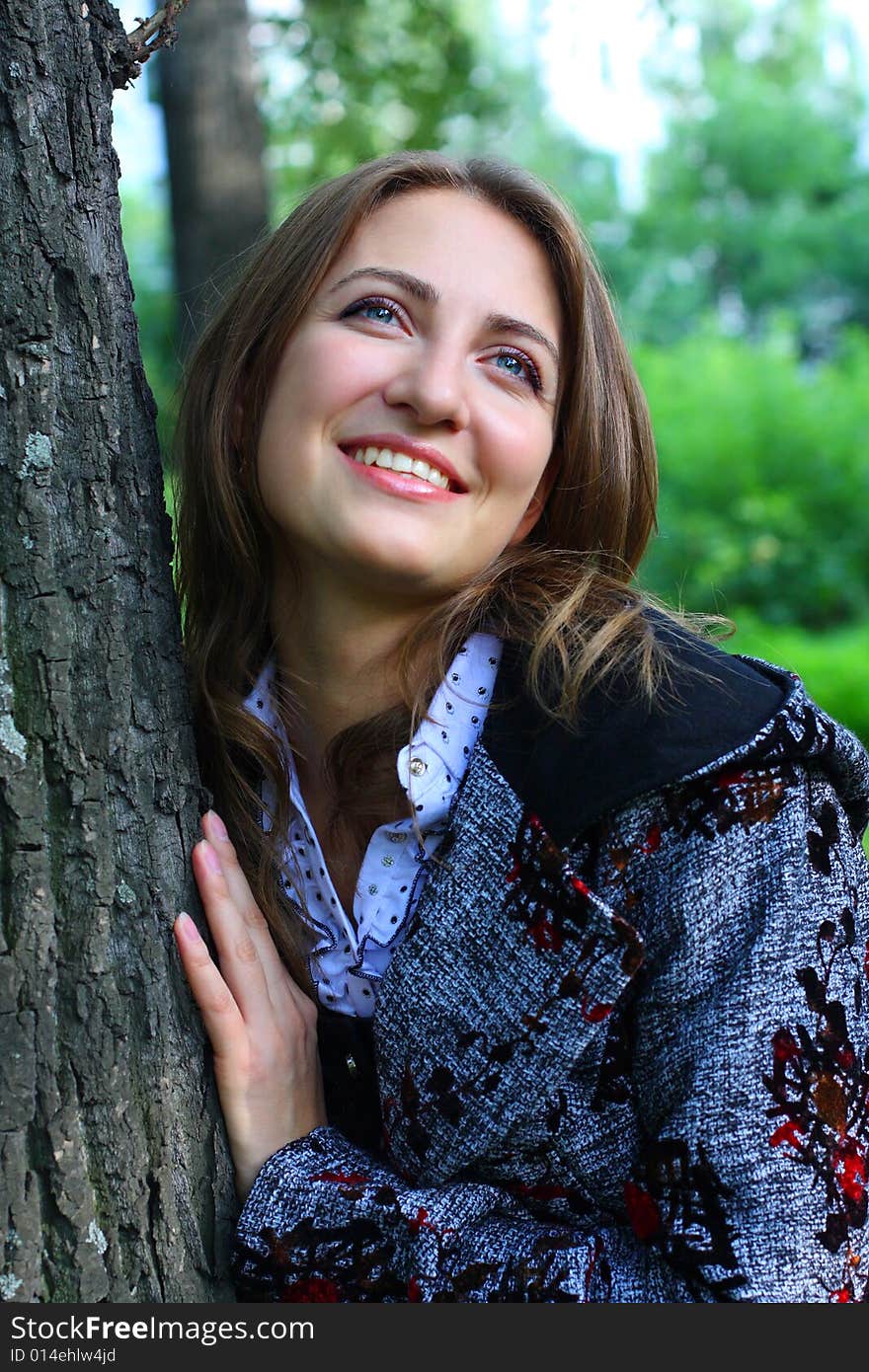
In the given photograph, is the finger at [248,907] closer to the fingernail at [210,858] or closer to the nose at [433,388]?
the fingernail at [210,858]

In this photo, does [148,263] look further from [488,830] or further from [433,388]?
[488,830]

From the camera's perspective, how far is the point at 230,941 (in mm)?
1870

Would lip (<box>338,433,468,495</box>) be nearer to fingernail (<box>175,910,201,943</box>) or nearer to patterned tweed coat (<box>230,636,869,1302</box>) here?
patterned tweed coat (<box>230,636,869,1302</box>)

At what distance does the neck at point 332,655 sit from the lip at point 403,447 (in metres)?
0.23

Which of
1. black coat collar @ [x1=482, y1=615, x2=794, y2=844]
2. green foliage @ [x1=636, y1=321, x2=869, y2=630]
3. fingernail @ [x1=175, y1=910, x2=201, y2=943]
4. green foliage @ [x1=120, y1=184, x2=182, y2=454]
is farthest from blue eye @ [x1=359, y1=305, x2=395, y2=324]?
green foliage @ [x1=120, y1=184, x2=182, y2=454]

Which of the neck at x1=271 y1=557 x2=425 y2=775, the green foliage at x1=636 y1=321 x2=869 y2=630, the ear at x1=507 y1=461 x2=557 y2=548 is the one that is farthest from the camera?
the green foliage at x1=636 y1=321 x2=869 y2=630

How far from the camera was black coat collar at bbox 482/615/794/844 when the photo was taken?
5.74ft

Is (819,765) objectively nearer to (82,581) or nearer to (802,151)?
(82,581)

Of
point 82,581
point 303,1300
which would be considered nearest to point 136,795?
point 82,581

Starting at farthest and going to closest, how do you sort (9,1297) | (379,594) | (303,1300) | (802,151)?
(802,151)
(379,594)
(303,1300)
(9,1297)

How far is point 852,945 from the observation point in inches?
68.5

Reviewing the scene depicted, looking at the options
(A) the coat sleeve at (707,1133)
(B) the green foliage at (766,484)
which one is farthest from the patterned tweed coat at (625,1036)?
(B) the green foliage at (766,484)

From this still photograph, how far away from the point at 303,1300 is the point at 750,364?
13.8 m

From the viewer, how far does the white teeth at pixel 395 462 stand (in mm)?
1975
